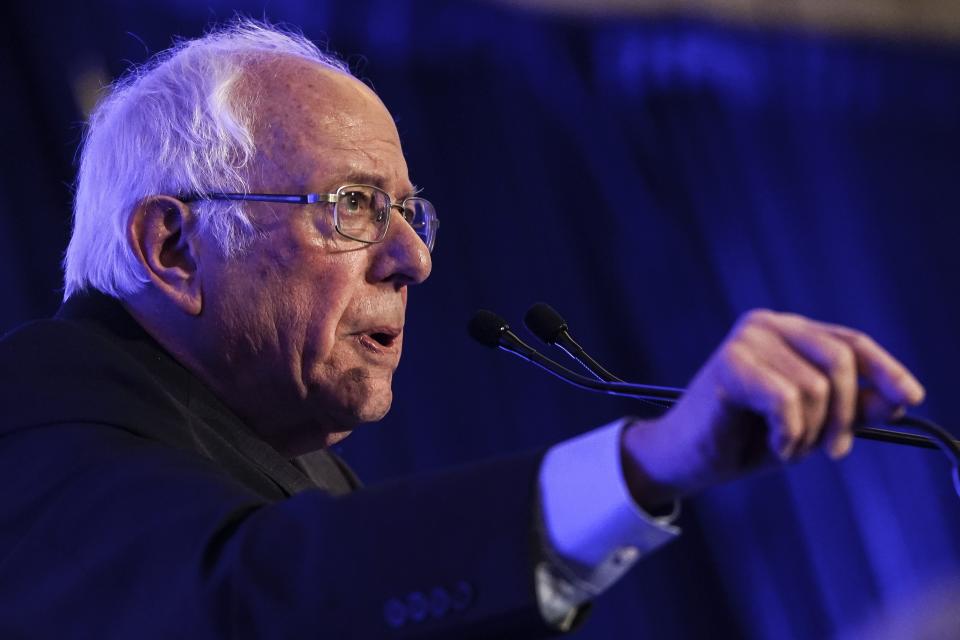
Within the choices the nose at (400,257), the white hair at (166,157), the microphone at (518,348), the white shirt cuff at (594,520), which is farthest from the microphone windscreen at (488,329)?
the white shirt cuff at (594,520)

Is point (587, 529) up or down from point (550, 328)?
up

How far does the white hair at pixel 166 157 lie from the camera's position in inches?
67.4

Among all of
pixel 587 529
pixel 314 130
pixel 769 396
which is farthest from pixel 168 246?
pixel 769 396

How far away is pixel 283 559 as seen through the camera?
36.8 inches

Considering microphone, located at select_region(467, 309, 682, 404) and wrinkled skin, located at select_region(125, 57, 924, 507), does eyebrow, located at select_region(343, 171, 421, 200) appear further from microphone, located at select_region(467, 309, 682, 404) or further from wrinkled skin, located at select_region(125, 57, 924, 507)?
microphone, located at select_region(467, 309, 682, 404)

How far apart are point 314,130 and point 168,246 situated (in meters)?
0.30

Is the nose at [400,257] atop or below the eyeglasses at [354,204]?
below

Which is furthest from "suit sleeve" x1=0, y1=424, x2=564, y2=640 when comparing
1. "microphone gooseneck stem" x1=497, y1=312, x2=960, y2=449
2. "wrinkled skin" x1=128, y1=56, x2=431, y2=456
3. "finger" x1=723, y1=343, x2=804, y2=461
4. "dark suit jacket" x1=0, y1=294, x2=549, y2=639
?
"wrinkled skin" x1=128, y1=56, x2=431, y2=456

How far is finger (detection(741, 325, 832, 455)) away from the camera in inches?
32.6

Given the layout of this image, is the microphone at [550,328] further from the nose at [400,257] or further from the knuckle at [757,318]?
the knuckle at [757,318]

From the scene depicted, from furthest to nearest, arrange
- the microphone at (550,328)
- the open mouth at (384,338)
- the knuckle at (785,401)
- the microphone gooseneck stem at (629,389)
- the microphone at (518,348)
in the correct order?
the open mouth at (384,338)
the microphone at (550,328)
the microphone at (518,348)
the microphone gooseneck stem at (629,389)
the knuckle at (785,401)

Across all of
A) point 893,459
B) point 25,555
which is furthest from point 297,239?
point 893,459

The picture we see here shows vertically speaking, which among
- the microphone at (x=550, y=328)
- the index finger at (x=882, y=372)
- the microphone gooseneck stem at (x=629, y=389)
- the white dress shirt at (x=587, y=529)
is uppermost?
the index finger at (x=882, y=372)

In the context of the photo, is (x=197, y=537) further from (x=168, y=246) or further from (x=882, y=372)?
(x=168, y=246)
